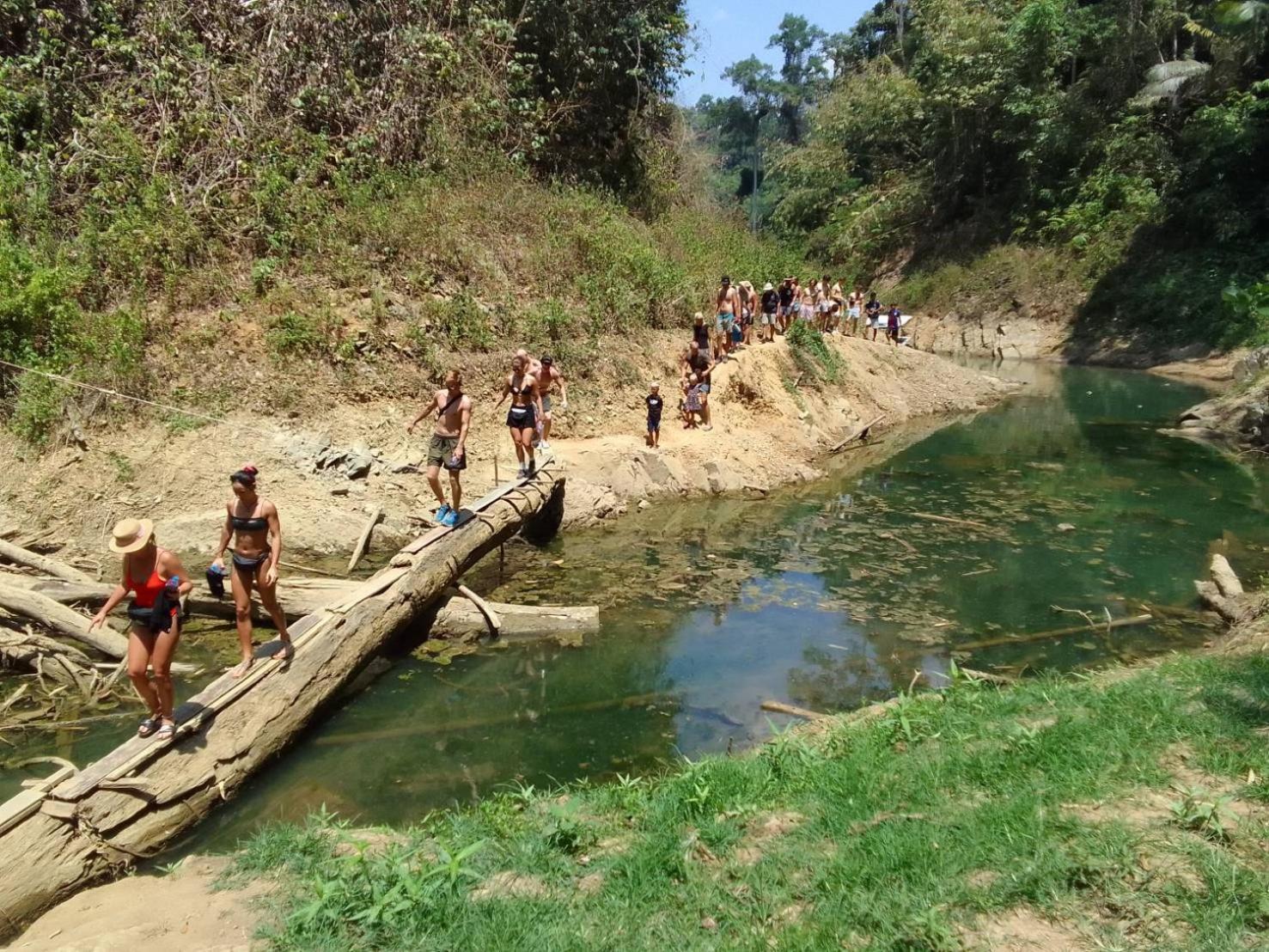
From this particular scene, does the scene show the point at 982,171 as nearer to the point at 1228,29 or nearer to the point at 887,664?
the point at 1228,29

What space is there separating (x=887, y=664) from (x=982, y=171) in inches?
1549

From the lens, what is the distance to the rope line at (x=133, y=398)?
11.2m

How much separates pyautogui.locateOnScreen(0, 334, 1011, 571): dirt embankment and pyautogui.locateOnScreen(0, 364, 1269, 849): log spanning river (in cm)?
104

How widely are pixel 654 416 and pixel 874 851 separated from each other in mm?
11043

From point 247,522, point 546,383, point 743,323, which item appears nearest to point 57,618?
point 247,522

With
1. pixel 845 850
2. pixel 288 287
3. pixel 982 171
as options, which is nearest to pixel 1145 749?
pixel 845 850

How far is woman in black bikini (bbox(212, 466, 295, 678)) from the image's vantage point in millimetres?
6785

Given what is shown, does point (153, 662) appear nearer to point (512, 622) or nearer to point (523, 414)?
point (512, 622)

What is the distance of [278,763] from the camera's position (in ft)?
22.0

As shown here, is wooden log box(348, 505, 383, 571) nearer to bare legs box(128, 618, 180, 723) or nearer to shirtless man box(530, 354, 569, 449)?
shirtless man box(530, 354, 569, 449)

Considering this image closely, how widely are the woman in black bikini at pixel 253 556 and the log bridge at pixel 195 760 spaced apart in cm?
30

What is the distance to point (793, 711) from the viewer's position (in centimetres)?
745

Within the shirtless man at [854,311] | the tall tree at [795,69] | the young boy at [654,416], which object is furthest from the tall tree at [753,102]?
the young boy at [654,416]

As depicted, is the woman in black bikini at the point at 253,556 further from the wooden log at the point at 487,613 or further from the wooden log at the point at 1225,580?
the wooden log at the point at 1225,580
